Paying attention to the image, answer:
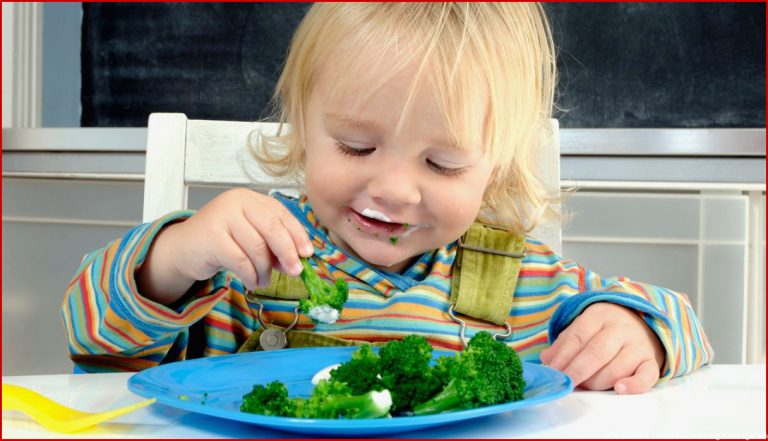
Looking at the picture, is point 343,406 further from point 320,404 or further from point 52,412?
point 52,412

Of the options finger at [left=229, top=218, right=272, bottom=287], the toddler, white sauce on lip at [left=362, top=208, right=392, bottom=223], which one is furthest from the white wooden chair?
finger at [left=229, top=218, right=272, bottom=287]

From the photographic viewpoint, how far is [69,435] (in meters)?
0.48

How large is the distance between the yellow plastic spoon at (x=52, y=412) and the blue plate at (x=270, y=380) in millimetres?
37

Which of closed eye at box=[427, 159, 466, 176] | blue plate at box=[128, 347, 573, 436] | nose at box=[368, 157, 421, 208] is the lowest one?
blue plate at box=[128, 347, 573, 436]

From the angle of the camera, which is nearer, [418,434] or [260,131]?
[418,434]

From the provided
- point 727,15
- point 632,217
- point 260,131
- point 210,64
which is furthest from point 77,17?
point 727,15

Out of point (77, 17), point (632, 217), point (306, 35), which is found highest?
point (77, 17)

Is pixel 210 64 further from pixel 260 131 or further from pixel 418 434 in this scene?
pixel 418 434

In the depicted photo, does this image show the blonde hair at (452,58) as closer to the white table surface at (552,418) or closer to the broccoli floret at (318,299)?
the broccoli floret at (318,299)

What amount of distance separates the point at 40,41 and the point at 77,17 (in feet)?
0.42

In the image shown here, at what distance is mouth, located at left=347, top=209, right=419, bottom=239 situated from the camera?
0.91 m

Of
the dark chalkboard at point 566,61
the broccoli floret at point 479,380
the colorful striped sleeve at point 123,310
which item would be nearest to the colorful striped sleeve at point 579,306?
the broccoli floret at point 479,380

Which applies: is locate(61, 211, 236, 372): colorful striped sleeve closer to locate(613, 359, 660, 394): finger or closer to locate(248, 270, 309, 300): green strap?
locate(248, 270, 309, 300): green strap

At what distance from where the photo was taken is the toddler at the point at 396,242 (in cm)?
75
